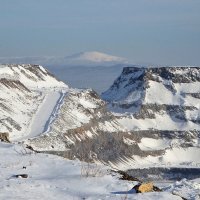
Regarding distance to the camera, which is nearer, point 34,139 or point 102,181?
point 102,181

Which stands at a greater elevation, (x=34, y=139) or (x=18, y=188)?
(x=34, y=139)

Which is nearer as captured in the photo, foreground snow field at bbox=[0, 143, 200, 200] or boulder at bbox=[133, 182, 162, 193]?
foreground snow field at bbox=[0, 143, 200, 200]

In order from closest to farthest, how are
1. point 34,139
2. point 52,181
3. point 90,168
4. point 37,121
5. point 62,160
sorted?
point 52,181 → point 90,168 → point 62,160 → point 34,139 → point 37,121

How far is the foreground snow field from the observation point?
75.5 feet

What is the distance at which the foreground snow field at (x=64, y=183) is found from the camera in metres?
23.0

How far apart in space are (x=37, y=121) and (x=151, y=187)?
175214 millimetres

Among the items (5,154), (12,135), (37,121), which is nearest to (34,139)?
(12,135)

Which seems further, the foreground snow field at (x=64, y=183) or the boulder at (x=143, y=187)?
the boulder at (x=143, y=187)

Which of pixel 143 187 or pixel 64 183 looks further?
pixel 64 183

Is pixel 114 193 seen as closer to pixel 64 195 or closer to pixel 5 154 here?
pixel 64 195

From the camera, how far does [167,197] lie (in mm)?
23000

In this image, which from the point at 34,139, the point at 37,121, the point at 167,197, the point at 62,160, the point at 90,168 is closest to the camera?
the point at 167,197

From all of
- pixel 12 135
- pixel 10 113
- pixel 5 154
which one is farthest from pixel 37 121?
pixel 5 154

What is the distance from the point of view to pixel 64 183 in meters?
24.9
